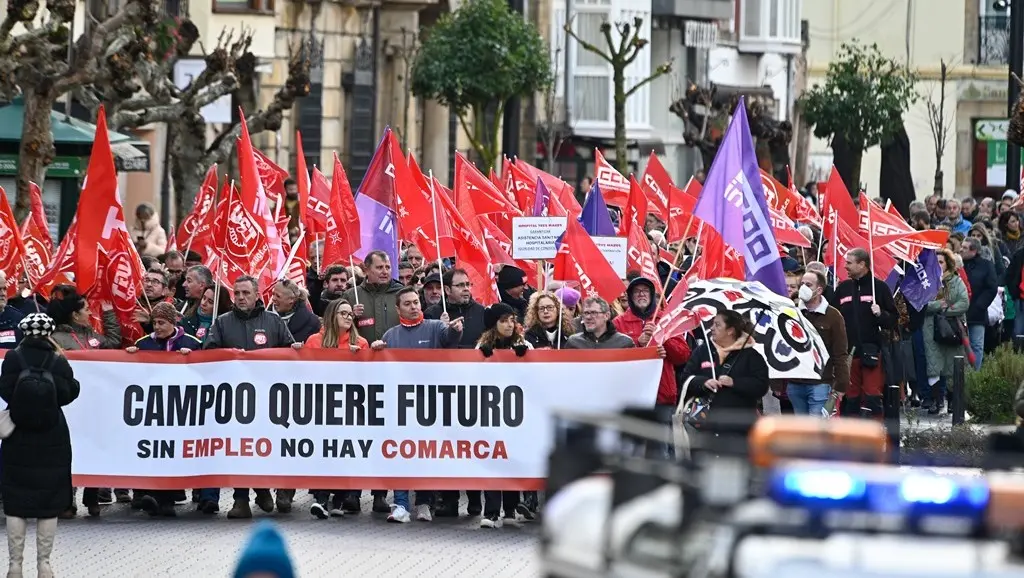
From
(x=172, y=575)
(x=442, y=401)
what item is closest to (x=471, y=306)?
(x=442, y=401)

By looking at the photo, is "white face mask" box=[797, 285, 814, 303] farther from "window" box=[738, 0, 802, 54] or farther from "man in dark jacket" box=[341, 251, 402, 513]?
"window" box=[738, 0, 802, 54]

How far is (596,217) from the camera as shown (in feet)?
66.8

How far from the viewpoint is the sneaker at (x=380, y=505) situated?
15.2 metres

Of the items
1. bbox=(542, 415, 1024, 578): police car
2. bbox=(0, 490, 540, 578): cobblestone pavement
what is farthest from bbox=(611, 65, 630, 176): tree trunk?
bbox=(542, 415, 1024, 578): police car

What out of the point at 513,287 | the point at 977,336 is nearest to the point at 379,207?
the point at 513,287

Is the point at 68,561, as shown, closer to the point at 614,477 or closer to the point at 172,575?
the point at 172,575

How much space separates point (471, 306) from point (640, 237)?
14.4 feet

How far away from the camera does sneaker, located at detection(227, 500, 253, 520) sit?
1478cm

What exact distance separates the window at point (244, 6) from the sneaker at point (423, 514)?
958 inches

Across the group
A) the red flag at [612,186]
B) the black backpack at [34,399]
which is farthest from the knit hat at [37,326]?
the red flag at [612,186]

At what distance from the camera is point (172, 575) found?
12516mm

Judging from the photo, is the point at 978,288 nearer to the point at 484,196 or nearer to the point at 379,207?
the point at 484,196

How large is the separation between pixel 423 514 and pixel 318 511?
26.3 inches

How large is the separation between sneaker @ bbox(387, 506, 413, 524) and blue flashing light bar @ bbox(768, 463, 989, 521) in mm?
9677
